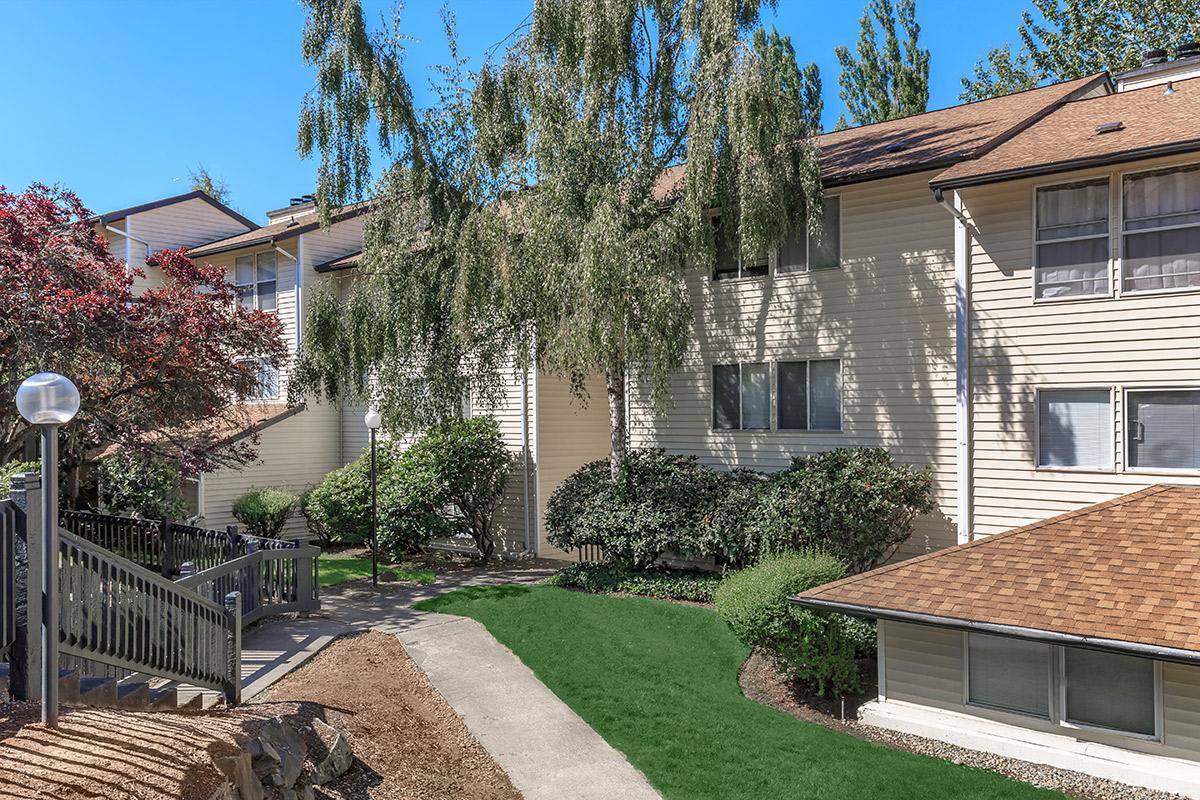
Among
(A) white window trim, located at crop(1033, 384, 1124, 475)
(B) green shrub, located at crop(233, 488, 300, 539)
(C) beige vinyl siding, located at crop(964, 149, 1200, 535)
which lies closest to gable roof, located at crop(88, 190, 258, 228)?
(B) green shrub, located at crop(233, 488, 300, 539)

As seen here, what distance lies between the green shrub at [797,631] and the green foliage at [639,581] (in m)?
2.92

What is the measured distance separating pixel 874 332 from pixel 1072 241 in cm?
301

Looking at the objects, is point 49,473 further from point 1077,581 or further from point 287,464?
point 287,464

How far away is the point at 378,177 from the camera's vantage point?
52.1ft

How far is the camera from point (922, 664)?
9.45 metres

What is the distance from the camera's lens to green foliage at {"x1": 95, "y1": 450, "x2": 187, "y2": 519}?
17266 millimetres

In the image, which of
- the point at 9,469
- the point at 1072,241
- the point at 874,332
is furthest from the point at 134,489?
the point at 1072,241

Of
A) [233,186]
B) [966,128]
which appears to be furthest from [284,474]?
[233,186]

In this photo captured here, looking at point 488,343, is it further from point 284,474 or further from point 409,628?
point 284,474

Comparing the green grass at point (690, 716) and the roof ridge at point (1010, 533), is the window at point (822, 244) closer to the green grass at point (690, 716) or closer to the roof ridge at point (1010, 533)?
the roof ridge at point (1010, 533)

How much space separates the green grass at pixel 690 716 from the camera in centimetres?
767

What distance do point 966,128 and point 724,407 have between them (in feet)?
20.9

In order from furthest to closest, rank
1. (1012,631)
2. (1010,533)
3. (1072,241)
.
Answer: (1072,241) → (1010,533) → (1012,631)

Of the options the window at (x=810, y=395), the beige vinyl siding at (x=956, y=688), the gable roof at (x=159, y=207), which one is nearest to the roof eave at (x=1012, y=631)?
the beige vinyl siding at (x=956, y=688)
